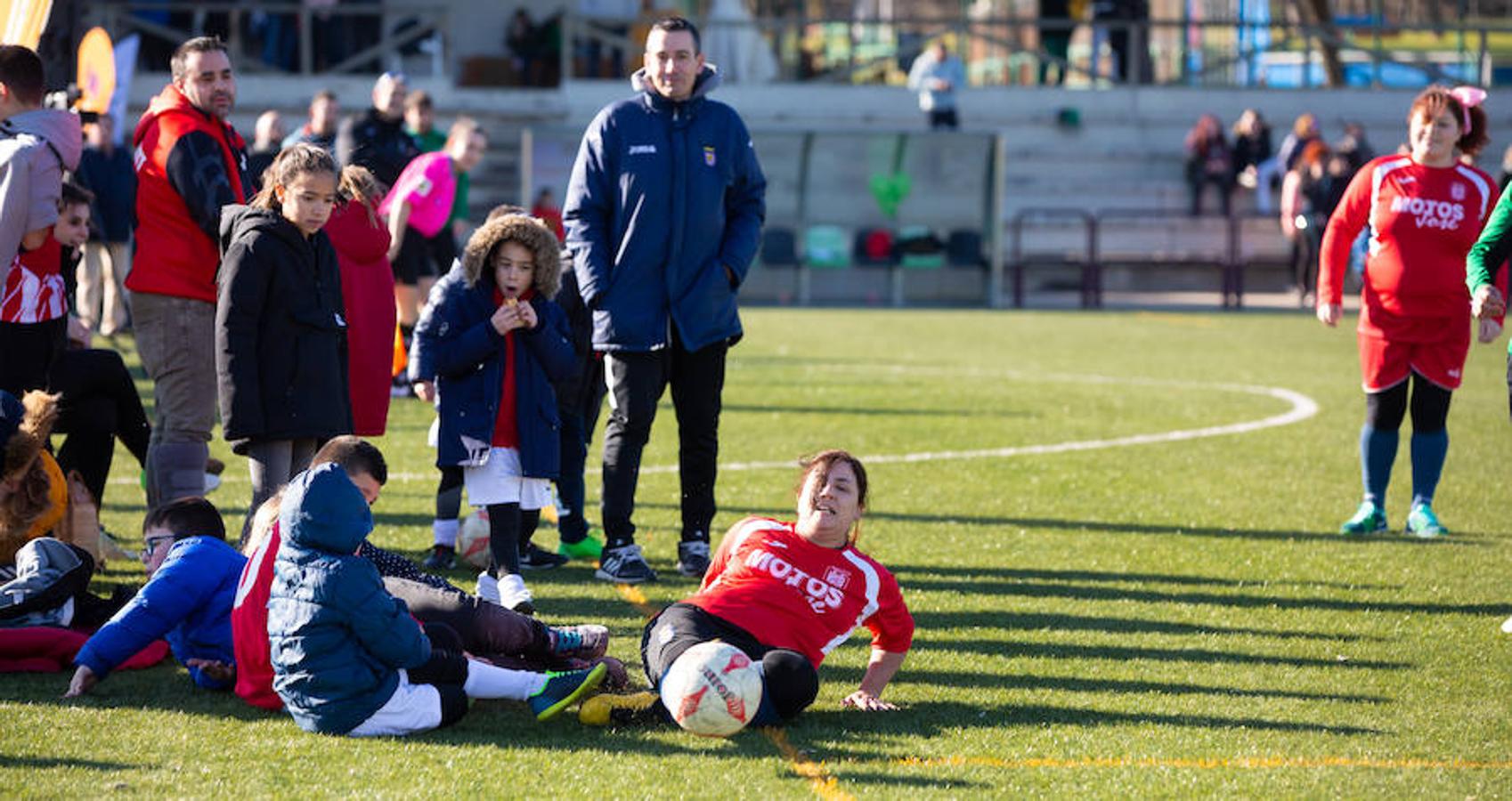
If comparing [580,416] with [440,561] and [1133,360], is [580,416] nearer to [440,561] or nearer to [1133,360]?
[440,561]

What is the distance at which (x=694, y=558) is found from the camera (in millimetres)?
8023

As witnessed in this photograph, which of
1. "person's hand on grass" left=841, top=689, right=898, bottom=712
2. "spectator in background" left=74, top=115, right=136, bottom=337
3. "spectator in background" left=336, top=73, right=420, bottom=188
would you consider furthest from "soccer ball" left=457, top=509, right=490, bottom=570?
"spectator in background" left=74, top=115, right=136, bottom=337

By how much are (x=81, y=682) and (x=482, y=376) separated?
6.78ft

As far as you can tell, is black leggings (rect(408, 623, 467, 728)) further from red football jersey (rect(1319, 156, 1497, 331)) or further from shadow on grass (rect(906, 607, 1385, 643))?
red football jersey (rect(1319, 156, 1497, 331))

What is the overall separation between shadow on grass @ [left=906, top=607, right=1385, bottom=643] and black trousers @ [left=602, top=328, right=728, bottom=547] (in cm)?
119

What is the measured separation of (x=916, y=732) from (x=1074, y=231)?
85.3 ft

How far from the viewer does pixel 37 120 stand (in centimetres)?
742

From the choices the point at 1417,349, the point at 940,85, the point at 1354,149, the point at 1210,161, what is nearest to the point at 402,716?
the point at 1417,349

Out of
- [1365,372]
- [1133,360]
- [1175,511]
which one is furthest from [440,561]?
[1133,360]

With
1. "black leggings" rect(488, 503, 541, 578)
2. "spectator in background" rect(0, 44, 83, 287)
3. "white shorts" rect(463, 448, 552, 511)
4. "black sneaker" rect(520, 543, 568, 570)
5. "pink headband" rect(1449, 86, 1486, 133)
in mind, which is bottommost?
"black sneaker" rect(520, 543, 568, 570)

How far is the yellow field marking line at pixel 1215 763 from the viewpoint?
17.6 feet

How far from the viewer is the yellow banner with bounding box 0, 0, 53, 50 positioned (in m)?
8.46

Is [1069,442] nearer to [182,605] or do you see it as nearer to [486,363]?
[486,363]

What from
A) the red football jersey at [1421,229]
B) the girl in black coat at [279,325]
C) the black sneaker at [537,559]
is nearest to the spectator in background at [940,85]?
the red football jersey at [1421,229]
